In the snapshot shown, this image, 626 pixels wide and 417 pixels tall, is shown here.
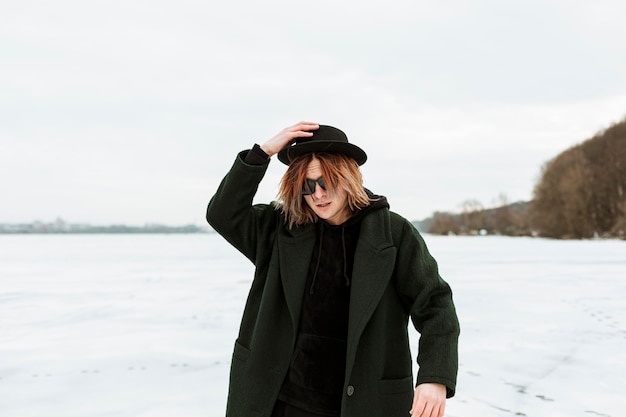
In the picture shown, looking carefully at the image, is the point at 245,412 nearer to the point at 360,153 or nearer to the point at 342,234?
the point at 342,234

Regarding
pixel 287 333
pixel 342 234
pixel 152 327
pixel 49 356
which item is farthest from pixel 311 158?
pixel 152 327

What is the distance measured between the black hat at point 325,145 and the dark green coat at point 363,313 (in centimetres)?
13

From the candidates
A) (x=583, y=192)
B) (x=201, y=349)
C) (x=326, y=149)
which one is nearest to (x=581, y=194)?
(x=583, y=192)

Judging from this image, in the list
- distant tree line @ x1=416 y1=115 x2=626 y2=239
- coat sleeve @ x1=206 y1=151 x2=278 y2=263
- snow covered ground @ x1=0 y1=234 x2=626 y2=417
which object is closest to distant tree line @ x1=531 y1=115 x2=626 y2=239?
distant tree line @ x1=416 y1=115 x2=626 y2=239

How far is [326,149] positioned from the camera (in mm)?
1894

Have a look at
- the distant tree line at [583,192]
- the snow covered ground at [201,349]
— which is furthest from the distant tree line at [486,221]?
the snow covered ground at [201,349]

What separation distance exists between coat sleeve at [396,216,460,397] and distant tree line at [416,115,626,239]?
54.9 m

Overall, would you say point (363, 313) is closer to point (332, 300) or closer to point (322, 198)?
point (332, 300)

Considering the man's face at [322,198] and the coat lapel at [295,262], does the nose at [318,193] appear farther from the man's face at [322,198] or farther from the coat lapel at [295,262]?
the coat lapel at [295,262]

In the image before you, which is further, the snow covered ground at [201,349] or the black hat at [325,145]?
the snow covered ground at [201,349]

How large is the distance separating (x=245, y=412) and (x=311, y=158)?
92 centimetres

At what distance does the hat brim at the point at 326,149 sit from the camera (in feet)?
6.17

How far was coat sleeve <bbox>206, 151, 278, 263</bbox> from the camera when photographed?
1.93 meters

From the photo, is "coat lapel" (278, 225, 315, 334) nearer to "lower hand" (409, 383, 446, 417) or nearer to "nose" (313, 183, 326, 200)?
"nose" (313, 183, 326, 200)
